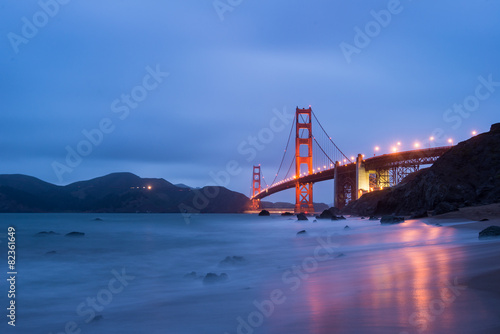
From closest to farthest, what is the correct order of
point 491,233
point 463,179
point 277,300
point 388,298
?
point 388,298, point 277,300, point 491,233, point 463,179

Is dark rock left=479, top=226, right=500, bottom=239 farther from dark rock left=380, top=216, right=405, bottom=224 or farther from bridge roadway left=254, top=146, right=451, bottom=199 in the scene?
bridge roadway left=254, top=146, right=451, bottom=199

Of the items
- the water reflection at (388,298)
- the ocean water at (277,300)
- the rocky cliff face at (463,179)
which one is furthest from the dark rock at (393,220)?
the water reflection at (388,298)

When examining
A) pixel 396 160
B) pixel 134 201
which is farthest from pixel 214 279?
pixel 134 201

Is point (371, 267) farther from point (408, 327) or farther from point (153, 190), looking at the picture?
point (153, 190)

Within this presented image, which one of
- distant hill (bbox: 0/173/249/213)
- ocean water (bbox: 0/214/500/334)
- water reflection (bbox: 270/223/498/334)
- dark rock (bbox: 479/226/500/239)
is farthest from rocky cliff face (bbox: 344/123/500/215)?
distant hill (bbox: 0/173/249/213)

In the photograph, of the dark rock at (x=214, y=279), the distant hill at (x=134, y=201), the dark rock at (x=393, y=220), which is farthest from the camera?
the distant hill at (x=134, y=201)

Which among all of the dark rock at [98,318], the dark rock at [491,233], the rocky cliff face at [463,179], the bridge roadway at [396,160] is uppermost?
the bridge roadway at [396,160]

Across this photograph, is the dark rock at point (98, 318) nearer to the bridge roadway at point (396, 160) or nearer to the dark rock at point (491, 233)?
the dark rock at point (491, 233)

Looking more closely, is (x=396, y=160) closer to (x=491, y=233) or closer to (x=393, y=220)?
(x=393, y=220)

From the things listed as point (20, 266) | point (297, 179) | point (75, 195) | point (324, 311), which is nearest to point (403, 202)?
point (20, 266)
